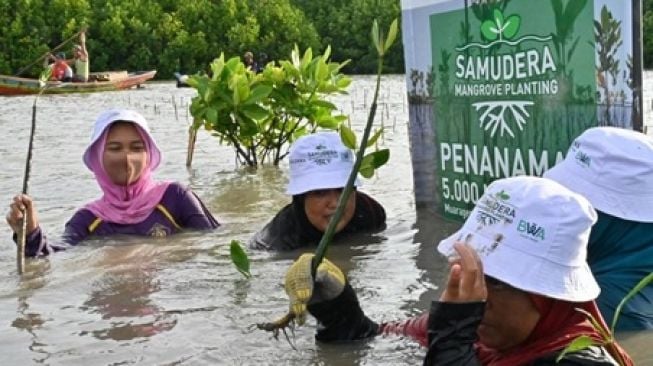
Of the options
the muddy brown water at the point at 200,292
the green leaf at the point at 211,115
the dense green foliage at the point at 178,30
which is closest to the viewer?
the muddy brown water at the point at 200,292

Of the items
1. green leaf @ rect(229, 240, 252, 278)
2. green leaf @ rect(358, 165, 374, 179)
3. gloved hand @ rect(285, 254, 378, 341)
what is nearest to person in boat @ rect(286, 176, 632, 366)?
gloved hand @ rect(285, 254, 378, 341)

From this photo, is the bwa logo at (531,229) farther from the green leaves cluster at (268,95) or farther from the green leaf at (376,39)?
the green leaves cluster at (268,95)

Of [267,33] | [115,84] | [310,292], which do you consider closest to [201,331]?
[310,292]

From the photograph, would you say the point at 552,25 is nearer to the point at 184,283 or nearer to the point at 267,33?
the point at 184,283

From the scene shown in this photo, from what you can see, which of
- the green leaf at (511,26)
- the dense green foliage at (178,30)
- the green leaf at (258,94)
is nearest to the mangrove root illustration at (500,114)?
the green leaf at (511,26)

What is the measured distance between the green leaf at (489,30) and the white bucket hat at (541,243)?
199 cm

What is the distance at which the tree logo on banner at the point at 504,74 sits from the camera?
383 centimetres

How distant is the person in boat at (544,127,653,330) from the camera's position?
2.80 m

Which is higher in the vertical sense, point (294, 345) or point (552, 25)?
point (552, 25)

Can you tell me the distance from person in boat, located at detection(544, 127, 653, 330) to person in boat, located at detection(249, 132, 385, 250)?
1.44 meters

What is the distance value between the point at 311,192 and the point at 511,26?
105cm

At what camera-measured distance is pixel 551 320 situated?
2.15m

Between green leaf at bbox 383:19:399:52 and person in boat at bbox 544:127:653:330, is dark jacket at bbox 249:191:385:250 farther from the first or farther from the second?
green leaf at bbox 383:19:399:52

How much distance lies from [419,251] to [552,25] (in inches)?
46.8
